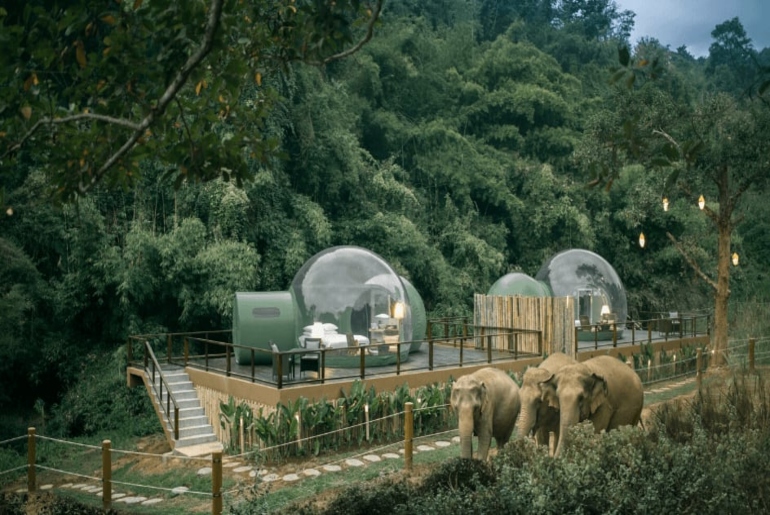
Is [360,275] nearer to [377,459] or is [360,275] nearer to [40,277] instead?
[377,459]

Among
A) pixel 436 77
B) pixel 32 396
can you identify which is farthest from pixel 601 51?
pixel 32 396

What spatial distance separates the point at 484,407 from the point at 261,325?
7689mm

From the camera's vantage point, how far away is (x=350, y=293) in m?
15.6

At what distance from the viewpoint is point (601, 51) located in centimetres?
4628

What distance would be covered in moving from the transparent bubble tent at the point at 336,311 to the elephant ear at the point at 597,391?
6282 mm

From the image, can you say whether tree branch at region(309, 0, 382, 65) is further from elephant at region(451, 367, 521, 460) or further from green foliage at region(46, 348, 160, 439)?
green foliage at region(46, 348, 160, 439)

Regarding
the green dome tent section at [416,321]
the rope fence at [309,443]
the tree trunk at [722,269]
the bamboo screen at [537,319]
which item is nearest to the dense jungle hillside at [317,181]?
the tree trunk at [722,269]

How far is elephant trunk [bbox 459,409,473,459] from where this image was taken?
9.31m

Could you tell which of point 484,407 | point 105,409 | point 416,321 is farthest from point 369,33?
point 105,409

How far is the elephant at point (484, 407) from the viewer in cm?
946

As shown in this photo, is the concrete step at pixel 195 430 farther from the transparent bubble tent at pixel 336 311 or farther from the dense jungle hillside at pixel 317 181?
the dense jungle hillside at pixel 317 181

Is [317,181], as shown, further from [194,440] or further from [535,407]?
[535,407]

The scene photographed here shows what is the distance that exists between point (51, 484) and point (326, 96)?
50.3ft

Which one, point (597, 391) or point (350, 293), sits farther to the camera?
point (350, 293)
